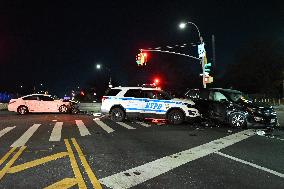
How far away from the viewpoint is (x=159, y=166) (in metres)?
8.84

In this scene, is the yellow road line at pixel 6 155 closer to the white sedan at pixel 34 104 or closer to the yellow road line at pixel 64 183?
the yellow road line at pixel 64 183

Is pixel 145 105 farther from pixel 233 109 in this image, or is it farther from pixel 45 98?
pixel 45 98

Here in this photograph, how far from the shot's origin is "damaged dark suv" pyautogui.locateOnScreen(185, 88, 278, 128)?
57.9 feet

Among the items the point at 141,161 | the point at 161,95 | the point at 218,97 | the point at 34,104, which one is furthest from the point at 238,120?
the point at 34,104

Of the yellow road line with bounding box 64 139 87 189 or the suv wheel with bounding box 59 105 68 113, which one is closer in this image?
the yellow road line with bounding box 64 139 87 189

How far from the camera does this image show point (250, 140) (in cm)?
1347

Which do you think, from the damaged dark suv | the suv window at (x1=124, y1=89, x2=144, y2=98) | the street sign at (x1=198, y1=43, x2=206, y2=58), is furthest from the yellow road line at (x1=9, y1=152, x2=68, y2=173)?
the street sign at (x1=198, y1=43, x2=206, y2=58)

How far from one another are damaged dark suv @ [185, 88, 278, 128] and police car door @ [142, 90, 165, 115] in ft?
5.88

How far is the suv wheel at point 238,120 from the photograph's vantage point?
1781 centimetres

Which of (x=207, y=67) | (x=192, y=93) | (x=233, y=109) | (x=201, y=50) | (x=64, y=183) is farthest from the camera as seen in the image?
(x=207, y=67)

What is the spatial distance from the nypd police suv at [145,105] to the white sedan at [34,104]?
8821 millimetres

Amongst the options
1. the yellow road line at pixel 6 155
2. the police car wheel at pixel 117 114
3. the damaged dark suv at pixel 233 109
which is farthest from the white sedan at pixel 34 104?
the yellow road line at pixel 6 155

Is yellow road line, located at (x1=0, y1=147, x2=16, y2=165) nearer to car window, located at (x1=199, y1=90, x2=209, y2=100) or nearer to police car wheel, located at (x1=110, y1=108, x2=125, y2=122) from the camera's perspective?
police car wheel, located at (x1=110, y1=108, x2=125, y2=122)

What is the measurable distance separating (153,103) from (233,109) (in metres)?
4.26
